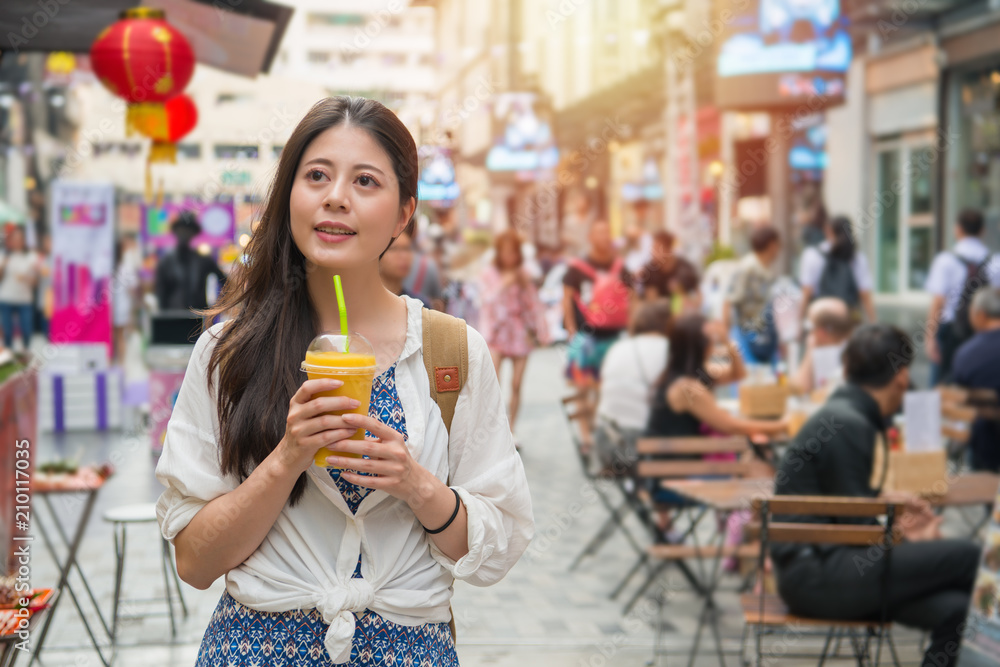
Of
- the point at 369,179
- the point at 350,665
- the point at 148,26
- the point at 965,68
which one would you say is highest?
the point at 965,68

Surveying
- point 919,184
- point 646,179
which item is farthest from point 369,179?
point 646,179

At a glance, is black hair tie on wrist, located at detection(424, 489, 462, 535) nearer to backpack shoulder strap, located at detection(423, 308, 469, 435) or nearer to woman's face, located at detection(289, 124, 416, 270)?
backpack shoulder strap, located at detection(423, 308, 469, 435)

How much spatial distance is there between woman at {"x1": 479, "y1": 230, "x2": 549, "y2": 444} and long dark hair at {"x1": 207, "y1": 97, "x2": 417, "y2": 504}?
27.8 ft

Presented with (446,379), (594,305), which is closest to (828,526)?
(446,379)

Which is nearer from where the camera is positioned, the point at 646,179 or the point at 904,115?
the point at 904,115

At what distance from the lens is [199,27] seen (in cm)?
654

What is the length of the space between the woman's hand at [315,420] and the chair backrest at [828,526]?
2596 millimetres

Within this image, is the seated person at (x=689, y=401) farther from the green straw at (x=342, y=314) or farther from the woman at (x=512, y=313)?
the green straw at (x=342, y=314)

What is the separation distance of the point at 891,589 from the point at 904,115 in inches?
459

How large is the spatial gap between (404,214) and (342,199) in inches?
7.7

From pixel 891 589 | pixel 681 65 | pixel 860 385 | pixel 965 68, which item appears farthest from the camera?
pixel 681 65

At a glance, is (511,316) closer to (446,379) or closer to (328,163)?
(446,379)

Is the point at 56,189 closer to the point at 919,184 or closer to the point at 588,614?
the point at 588,614

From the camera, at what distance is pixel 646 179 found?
22938 mm
